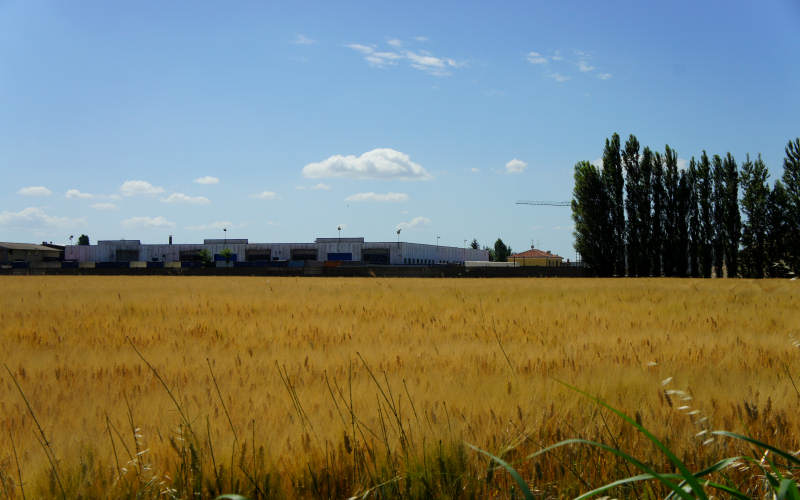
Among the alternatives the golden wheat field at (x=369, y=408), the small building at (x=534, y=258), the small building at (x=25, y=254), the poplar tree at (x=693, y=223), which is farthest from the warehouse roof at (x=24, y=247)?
the golden wheat field at (x=369, y=408)

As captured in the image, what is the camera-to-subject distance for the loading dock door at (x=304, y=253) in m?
87.8

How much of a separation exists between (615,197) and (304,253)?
52501 mm

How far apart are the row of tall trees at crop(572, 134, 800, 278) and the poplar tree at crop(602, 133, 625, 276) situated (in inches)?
3.1

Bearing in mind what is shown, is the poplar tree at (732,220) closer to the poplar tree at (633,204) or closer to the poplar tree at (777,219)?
the poplar tree at (777,219)

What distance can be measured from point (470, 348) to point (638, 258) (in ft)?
148

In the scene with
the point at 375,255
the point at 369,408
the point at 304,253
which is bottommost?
the point at 369,408

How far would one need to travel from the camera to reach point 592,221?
4772 centimetres

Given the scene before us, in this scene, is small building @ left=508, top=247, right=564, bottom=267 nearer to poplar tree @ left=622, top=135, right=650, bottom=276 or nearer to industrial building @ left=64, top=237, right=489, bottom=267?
industrial building @ left=64, top=237, right=489, bottom=267

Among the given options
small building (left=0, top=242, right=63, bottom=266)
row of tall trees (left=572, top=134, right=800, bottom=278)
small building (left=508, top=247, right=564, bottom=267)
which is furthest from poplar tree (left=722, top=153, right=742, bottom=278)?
small building (left=0, top=242, right=63, bottom=266)

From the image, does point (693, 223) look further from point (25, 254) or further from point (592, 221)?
point (25, 254)

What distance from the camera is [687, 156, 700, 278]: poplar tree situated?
4491cm

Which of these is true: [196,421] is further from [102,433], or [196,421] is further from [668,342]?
[668,342]

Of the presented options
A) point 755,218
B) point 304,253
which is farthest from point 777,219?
point 304,253

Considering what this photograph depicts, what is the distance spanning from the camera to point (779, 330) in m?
6.60
